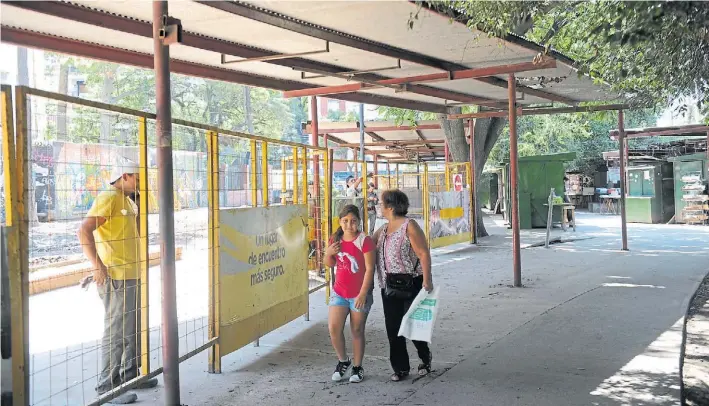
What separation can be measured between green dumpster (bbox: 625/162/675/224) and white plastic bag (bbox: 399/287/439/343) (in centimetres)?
2148

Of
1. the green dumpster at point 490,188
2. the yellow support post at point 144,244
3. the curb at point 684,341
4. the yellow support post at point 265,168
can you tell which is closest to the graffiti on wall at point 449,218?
the curb at point 684,341

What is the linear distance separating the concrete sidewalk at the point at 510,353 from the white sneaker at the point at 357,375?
0.07m

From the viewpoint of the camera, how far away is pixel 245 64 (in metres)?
8.56

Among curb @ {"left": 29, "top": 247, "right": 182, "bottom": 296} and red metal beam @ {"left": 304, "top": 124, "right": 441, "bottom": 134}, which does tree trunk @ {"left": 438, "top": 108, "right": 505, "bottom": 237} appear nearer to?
red metal beam @ {"left": 304, "top": 124, "right": 441, "bottom": 134}

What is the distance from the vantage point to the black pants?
17.6 ft

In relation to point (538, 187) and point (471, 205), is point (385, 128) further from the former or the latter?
point (538, 187)

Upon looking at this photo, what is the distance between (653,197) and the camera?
24.3 meters

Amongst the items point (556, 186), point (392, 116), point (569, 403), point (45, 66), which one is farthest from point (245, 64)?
point (45, 66)

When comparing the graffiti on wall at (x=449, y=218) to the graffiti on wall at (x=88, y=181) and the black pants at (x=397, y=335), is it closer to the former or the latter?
the graffiti on wall at (x=88, y=181)

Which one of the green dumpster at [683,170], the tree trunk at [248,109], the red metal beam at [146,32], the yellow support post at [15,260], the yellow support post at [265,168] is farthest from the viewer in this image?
the tree trunk at [248,109]

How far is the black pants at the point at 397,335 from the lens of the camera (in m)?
5.35

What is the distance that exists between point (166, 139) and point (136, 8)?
7.68 feet

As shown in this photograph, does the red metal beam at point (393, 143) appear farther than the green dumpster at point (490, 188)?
No

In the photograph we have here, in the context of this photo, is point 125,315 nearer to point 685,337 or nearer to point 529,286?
point 685,337
